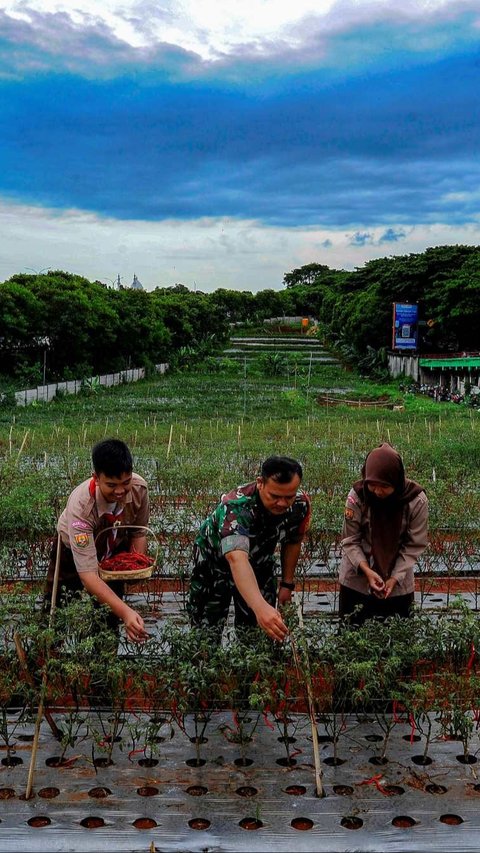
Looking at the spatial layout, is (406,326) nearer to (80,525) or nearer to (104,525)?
(104,525)

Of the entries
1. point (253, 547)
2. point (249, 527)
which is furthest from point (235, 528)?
point (253, 547)

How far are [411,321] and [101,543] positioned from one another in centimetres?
3710

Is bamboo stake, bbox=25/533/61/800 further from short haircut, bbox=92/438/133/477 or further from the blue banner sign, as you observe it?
the blue banner sign

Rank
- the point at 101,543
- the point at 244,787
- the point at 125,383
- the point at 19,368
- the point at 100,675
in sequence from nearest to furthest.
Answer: the point at 244,787
the point at 100,675
the point at 101,543
the point at 19,368
the point at 125,383

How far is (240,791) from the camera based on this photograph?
302cm

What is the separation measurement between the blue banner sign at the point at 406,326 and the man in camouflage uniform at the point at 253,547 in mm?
36261

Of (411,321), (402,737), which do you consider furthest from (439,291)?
(402,737)

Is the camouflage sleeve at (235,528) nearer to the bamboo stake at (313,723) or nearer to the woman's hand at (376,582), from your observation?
the bamboo stake at (313,723)

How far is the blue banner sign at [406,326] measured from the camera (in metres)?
38.8

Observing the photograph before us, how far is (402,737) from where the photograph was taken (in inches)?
136

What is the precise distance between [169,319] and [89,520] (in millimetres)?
44446

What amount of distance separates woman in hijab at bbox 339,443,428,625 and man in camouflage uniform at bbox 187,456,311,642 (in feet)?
1.14

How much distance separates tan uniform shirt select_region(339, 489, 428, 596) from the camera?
368 centimetres

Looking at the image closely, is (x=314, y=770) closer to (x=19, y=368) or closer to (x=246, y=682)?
(x=246, y=682)
